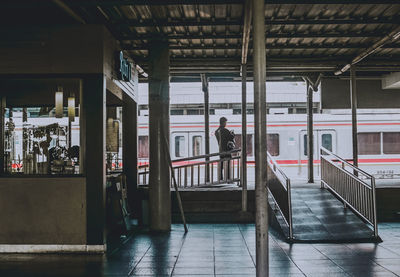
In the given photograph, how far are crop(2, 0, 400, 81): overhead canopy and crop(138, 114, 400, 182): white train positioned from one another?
4.39m

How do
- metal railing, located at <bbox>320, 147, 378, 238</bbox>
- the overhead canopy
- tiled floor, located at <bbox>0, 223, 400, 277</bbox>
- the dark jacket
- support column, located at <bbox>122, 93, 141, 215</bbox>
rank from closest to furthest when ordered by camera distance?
tiled floor, located at <bbox>0, 223, 400, 277</bbox>, the overhead canopy, metal railing, located at <bbox>320, 147, 378, 238</bbox>, support column, located at <bbox>122, 93, 141, 215</bbox>, the dark jacket

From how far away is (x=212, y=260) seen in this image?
19.4 feet

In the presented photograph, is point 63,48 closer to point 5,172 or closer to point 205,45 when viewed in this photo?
point 5,172

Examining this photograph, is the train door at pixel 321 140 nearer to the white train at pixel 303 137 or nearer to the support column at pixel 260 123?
the white train at pixel 303 137

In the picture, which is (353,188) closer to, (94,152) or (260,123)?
(260,123)

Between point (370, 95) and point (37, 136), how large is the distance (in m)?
9.25

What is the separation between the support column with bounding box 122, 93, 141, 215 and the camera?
9.48 metres

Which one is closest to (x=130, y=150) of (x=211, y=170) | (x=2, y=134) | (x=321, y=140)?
(x=211, y=170)

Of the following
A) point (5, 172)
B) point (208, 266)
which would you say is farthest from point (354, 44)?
point (5, 172)

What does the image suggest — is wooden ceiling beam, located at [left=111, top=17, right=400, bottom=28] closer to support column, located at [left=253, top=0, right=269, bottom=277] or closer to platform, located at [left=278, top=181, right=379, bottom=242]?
support column, located at [left=253, top=0, right=269, bottom=277]

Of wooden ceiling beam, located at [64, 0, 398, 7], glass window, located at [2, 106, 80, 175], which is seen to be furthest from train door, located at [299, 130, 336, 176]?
glass window, located at [2, 106, 80, 175]

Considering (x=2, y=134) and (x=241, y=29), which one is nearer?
(x=2, y=134)

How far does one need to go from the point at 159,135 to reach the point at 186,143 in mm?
6290

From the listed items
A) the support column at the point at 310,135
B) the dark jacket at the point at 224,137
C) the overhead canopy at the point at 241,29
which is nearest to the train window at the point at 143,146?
the dark jacket at the point at 224,137
